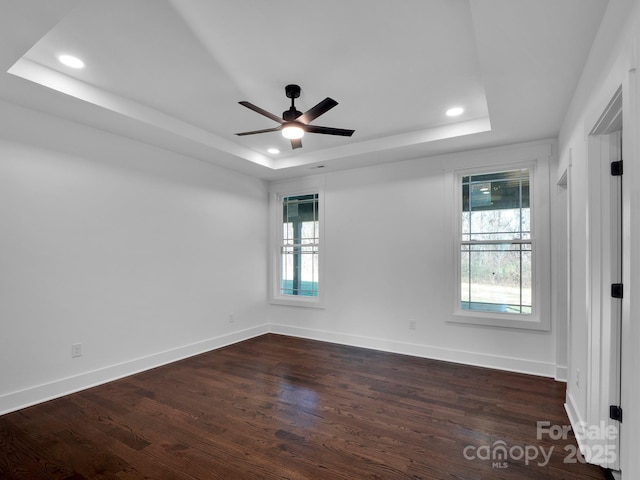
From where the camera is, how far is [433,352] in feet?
13.8

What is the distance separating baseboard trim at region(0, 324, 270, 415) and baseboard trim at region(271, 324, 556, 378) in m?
1.21

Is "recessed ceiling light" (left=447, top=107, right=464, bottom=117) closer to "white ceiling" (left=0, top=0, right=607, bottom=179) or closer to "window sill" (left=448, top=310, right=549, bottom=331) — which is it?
"white ceiling" (left=0, top=0, right=607, bottom=179)

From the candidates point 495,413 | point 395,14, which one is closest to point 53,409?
point 495,413

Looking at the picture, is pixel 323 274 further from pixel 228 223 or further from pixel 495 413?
pixel 495 413

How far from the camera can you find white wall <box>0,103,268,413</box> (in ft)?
9.48

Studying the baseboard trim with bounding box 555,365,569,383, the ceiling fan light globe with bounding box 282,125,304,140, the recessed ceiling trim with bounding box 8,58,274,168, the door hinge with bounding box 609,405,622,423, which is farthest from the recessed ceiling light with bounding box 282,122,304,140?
the baseboard trim with bounding box 555,365,569,383

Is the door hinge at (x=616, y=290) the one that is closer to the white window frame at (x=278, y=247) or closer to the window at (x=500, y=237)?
the window at (x=500, y=237)

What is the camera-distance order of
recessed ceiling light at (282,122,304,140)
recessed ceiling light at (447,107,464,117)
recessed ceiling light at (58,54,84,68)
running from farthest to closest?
1. recessed ceiling light at (447,107,464,117)
2. recessed ceiling light at (282,122,304,140)
3. recessed ceiling light at (58,54,84,68)

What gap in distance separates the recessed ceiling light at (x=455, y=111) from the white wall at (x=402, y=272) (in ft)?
2.68

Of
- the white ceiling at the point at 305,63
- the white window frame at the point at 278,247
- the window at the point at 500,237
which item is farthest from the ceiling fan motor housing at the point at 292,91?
the white window frame at the point at 278,247

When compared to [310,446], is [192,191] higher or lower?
higher

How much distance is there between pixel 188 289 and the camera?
171 inches

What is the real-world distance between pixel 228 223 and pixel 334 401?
300cm

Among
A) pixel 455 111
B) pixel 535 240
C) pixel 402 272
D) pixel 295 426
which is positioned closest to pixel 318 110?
pixel 455 111
